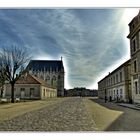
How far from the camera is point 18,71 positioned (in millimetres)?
22562

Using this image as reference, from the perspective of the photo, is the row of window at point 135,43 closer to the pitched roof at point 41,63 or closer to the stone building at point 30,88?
the pitched roof at point 41,63

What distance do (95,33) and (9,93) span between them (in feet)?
81.6

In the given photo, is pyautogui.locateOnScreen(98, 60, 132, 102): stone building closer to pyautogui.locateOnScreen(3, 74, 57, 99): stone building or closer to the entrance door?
pyautogui.locateOnScreen(3, 74, 57, 99): stone building

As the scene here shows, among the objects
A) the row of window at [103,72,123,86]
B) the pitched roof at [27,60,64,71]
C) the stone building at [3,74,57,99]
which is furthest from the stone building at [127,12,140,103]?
the stone building at [3,74,57,99]

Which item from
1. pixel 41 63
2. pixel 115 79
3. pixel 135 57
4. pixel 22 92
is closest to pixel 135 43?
pixel 135 57

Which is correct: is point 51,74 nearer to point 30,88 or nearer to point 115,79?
point 30,88

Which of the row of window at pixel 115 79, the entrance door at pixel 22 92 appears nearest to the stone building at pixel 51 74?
the entrance door at pixel 22 92

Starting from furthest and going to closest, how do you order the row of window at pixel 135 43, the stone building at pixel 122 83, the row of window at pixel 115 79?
the row of window at pixel 115 79 < the stone building at pixel 122 83 < the row of window at pixel 135 43

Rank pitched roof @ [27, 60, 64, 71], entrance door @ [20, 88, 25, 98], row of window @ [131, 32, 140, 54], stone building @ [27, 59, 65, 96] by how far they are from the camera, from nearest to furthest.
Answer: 1. pitched roof @ [27, 60, 64, 71]
2. row of window @ [131, 32, 140, 54]
3. stone building @ [27, 59, 65, 96]
4. entrance door @ [20, 88, 25, 98]

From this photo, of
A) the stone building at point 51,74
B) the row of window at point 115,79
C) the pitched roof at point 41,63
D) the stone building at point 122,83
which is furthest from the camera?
the stone building at point 51,74

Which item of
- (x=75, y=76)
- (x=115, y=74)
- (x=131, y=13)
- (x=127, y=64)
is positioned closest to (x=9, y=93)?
(x=115, y=74)
